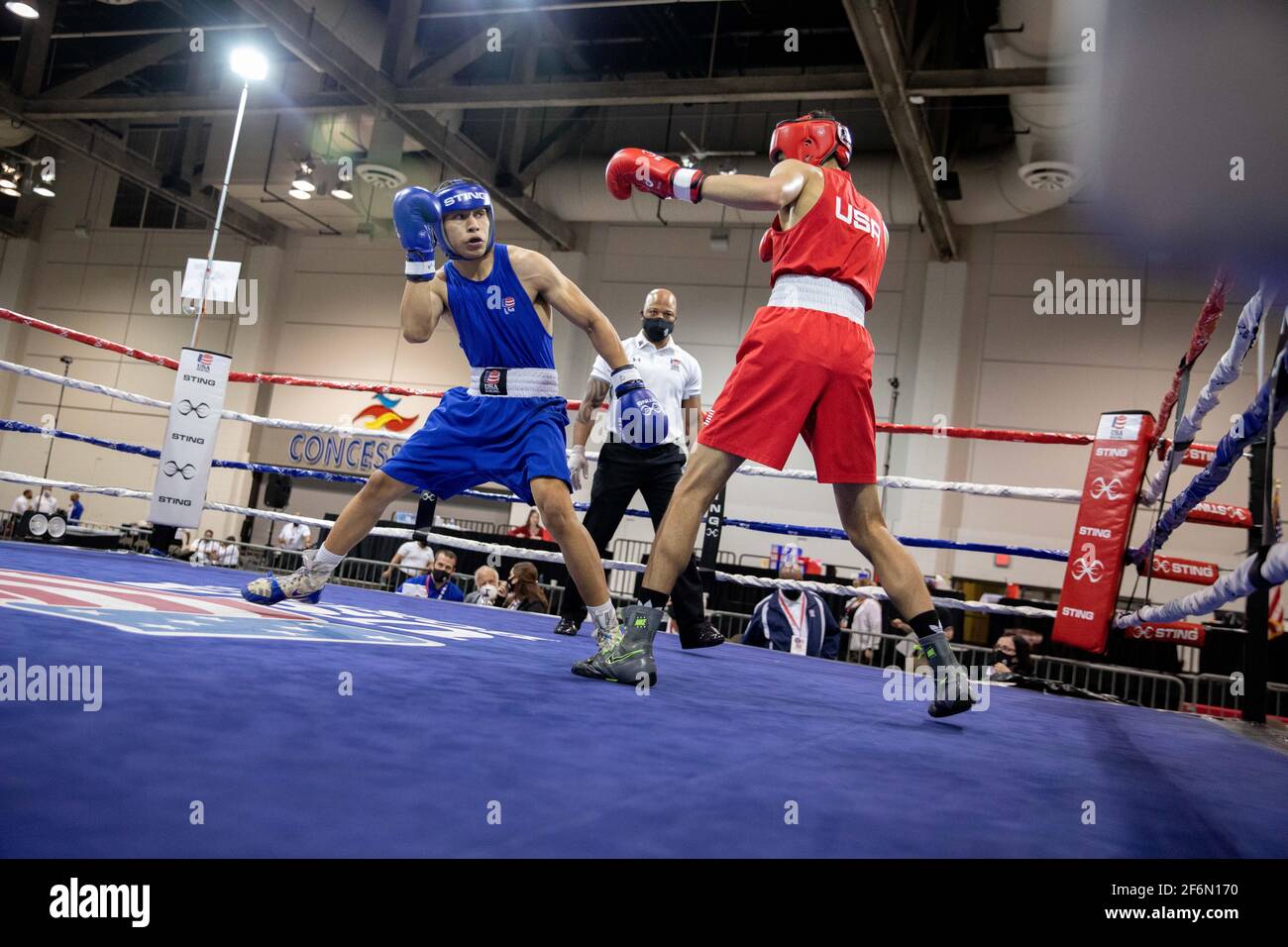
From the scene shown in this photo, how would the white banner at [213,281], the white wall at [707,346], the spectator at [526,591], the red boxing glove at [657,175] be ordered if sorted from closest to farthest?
the red boxing glove at [657,175]
the white banner at [213,281]
the spectator at [526,591]
the white wall at [707,346]

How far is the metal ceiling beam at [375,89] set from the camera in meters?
7.93

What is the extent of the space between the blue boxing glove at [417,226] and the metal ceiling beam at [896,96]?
5.40m

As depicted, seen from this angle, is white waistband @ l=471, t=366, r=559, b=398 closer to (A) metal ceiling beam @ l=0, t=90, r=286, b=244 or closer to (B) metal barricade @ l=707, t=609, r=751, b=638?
(B) metal barricade @ l=707, t=609, r=751, b=638

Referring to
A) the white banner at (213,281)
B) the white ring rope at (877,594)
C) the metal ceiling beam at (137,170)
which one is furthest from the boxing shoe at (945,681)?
the metal ceiling beam at (137,170)

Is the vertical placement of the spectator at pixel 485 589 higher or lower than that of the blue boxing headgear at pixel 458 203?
lower

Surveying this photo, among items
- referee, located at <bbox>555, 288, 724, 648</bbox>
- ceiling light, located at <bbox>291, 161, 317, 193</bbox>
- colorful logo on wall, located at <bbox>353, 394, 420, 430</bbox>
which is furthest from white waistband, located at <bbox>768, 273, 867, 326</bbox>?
colorful logo on wall, located at <bbox>353, 394, 420, 430</bbox>

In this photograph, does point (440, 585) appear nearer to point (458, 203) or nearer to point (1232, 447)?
point (458, 203)

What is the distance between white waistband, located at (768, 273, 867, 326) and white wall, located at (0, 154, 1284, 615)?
24.4 feet

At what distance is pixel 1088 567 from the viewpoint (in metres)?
3.40

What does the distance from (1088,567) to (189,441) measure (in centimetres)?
375

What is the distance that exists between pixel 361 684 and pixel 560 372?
35.0ft

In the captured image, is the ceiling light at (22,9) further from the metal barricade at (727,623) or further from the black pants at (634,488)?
the black pants at (634,488)

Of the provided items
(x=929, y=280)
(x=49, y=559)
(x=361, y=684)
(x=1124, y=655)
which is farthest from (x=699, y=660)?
(x=929, y=280)

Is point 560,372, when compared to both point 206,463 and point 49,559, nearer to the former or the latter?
point 206,463
